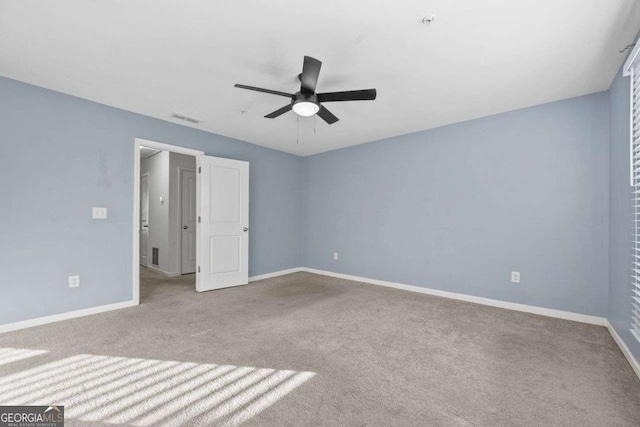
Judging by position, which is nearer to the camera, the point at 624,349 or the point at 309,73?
the point at 309,73

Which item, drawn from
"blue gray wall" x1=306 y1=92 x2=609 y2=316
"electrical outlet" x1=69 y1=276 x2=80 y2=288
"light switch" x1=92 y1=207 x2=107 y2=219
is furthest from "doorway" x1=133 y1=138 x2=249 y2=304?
"blue gray wall" x1=306 y1=92 x2=609 y2=316

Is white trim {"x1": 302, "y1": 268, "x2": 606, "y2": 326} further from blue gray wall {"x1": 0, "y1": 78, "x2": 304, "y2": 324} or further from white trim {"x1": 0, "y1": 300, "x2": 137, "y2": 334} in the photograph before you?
blue gray wall {"x1": 0, "y1": 78, "x2": 304, "y2": 324}

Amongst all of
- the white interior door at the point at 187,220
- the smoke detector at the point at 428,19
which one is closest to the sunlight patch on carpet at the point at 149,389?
the smoke detector at the point at 428,19

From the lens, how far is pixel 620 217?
2488mm

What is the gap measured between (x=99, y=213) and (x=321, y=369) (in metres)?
3.09

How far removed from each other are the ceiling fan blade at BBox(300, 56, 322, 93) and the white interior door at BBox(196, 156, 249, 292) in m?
2.44

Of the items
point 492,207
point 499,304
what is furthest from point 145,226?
point 499,304

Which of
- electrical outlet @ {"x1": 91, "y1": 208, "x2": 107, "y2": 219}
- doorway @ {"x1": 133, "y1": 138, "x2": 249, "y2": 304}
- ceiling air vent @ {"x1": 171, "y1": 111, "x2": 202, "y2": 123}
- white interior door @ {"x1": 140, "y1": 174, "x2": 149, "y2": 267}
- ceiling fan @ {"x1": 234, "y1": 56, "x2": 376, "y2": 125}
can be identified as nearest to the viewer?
ceiling fan @ {"x1": 234, "y1": 56, "x2": 376, "y2": 125}

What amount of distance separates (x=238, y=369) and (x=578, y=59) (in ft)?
12.3

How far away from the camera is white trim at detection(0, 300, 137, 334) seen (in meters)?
2.70

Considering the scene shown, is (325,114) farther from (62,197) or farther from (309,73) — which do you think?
(62,197)

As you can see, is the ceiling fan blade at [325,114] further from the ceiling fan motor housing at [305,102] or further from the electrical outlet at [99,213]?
the electrical outlet at [99,213]

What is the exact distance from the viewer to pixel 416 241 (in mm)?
4309

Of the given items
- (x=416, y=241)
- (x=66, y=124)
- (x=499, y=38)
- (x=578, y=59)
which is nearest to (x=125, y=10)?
(x=66, y=124)
